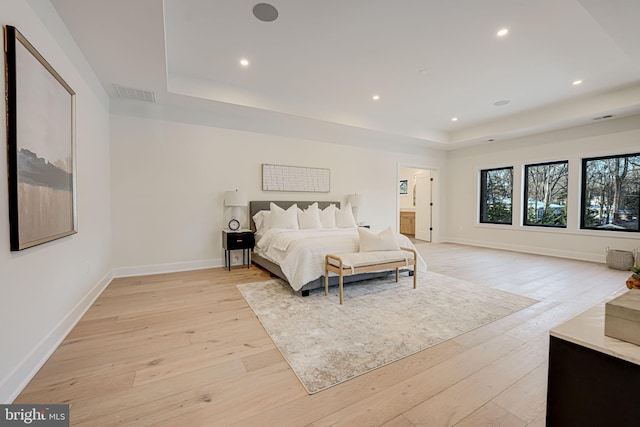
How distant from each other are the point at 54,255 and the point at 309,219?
3.42 metres

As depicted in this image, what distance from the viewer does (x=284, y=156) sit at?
539cm

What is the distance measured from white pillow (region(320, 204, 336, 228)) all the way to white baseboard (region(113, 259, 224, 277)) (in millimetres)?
2004

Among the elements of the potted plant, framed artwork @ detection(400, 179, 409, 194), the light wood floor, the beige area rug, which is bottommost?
the light wood floor

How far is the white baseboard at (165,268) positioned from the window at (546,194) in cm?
704

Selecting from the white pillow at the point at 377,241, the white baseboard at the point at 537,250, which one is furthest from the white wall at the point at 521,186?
the white pillow at the point at 377,241

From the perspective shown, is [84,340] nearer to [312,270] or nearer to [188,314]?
[188,314]

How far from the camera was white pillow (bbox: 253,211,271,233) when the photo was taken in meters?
4.70

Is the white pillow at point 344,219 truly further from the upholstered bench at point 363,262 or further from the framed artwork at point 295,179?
the upholstered bench at point 363,262

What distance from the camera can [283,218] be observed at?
15.4 feet

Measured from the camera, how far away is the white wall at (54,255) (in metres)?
1.56

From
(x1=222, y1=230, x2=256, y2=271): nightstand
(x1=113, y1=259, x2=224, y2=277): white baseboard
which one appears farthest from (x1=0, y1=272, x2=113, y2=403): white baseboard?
(x1=222, y1=230, x2=256, y2=271): nightstand

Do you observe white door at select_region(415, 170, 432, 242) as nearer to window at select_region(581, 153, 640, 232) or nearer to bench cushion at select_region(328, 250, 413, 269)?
window at select_region(581, 153, 640, 232)

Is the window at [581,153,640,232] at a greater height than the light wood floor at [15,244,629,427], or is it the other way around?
the window at [581,153,640,232]

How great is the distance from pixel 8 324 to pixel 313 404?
1819 millimetres
